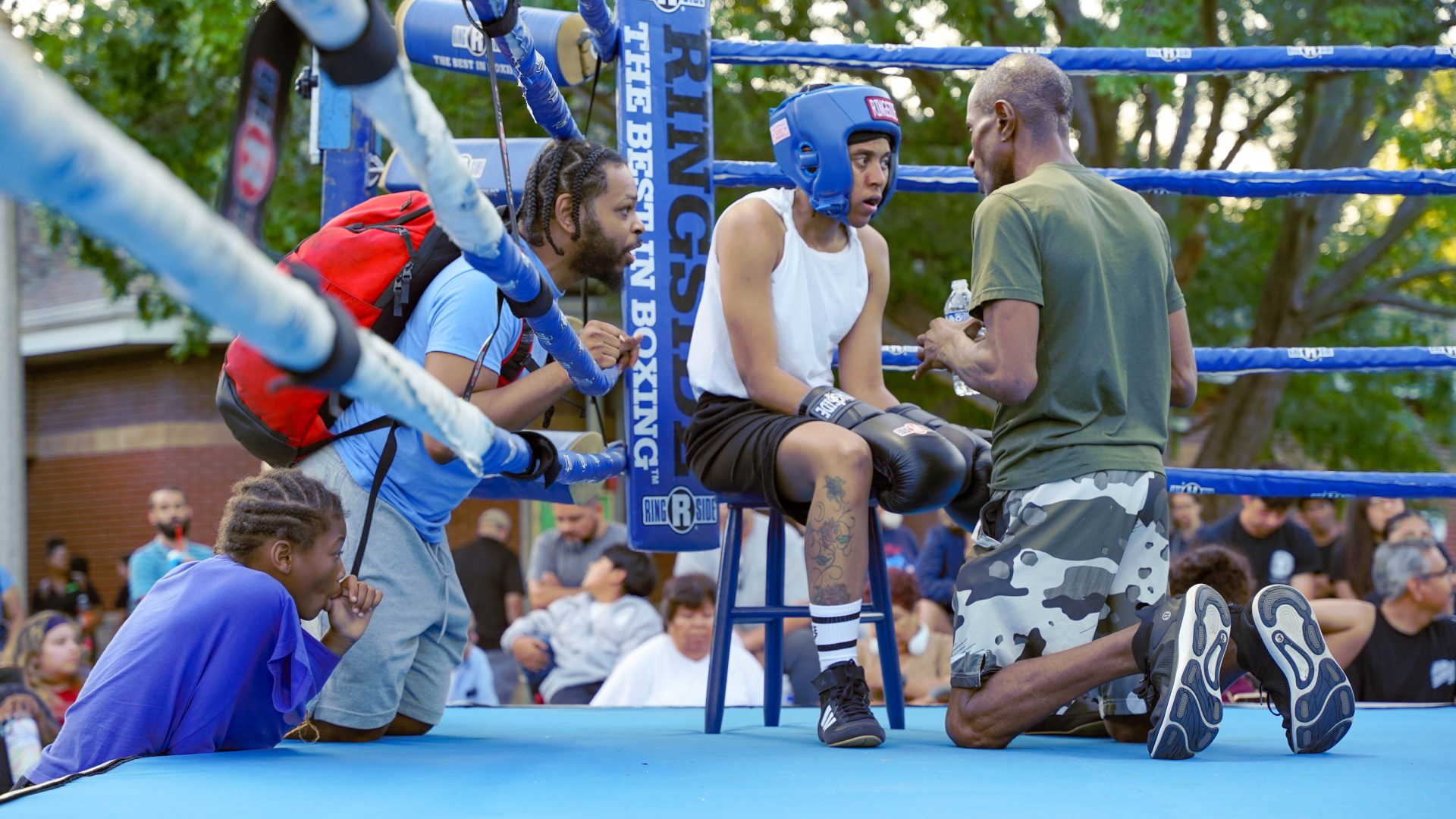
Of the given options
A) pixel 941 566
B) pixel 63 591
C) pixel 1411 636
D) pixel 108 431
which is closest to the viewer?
pixel 1411 636

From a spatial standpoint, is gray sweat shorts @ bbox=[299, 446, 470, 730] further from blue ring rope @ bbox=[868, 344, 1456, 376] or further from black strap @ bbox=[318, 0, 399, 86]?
black strap @ bbox=[318, 0, 399, 86]

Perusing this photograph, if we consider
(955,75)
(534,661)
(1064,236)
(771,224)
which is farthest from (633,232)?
(955,75)

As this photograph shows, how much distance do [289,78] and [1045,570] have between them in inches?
75.3

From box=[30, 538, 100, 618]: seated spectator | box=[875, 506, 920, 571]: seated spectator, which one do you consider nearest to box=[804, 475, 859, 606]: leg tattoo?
box=[875, 506, 920, 571]: seated spectator

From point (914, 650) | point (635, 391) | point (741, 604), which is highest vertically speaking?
point (635, 391)

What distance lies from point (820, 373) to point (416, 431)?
3.11 ft

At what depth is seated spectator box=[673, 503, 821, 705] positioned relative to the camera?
5488 millimetres

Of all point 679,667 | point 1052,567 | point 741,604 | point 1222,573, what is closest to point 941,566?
point 741,604

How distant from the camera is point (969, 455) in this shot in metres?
3.15

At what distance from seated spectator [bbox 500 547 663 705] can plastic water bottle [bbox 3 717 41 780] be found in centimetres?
199

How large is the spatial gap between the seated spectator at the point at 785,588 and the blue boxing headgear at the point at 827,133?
269 cm

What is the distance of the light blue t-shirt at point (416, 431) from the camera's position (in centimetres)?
273

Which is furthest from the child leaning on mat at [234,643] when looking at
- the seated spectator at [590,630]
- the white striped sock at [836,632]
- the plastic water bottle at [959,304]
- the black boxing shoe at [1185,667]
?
the seated spectator at [590,630]

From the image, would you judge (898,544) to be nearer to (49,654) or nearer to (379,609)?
(49,654)
